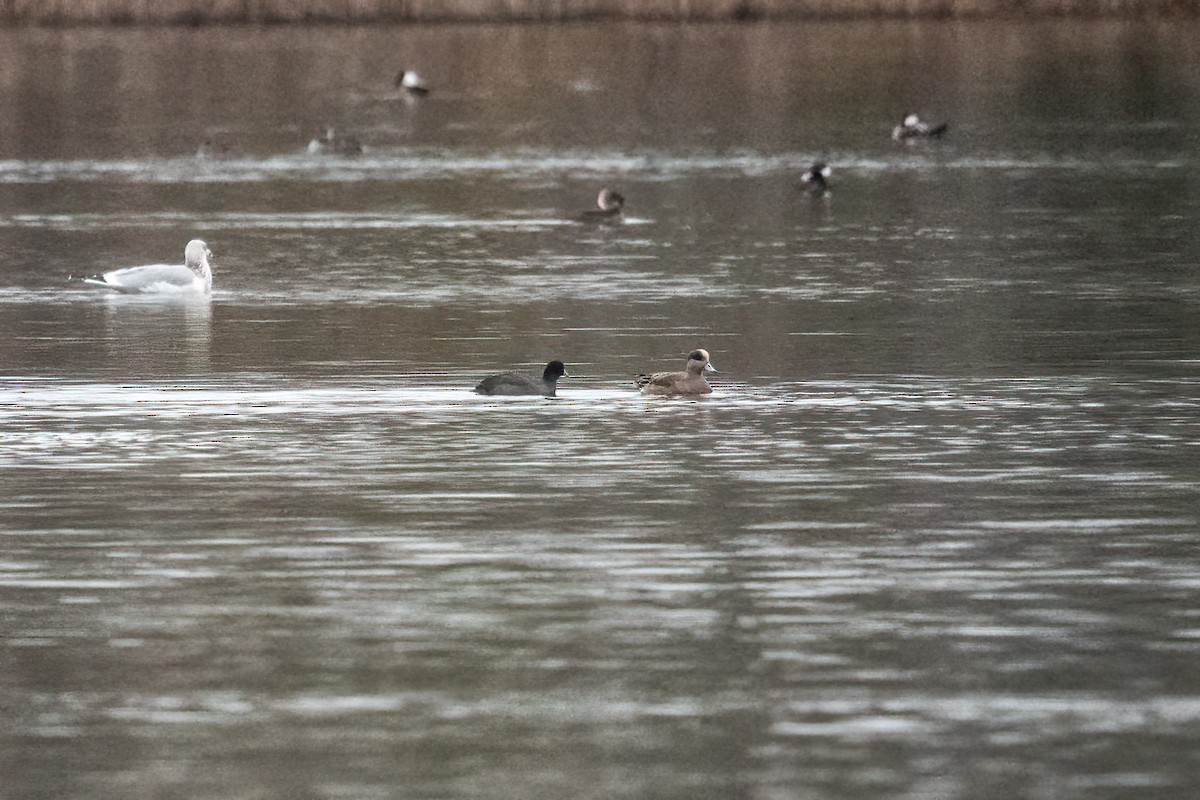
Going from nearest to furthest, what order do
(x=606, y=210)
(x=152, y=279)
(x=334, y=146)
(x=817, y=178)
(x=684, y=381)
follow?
(x=684, y=381) → (x=152, y=279) → (x=606, y=210) → (x=817, y=178) → (x=334, y=146)

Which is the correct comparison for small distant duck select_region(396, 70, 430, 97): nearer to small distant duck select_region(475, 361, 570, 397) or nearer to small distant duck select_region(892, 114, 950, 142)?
small distant duck select_region(892, 114, 950, 142)

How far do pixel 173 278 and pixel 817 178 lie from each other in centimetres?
1657

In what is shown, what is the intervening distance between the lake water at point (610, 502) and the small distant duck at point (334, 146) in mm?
12131

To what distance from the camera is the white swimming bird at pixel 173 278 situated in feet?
97.5

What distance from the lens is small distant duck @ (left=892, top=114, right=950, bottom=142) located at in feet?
185

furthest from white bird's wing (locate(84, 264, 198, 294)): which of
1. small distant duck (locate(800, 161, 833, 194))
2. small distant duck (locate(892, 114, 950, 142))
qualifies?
small distant duck (locate(892, 114, 950, 142))

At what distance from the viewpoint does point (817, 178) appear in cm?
4434

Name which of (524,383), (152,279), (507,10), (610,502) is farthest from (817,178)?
(507,10)

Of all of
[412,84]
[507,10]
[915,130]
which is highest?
[507,10]

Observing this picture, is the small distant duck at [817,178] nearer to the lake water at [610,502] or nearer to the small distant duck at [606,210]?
the lake water at [610,502]

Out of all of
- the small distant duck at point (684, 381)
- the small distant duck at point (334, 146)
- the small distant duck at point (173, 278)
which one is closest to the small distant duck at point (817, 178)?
the small distant duck at point (334, 146)

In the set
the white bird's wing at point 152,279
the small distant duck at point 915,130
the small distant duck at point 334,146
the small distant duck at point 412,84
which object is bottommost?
the white bird's wing at point 152,279

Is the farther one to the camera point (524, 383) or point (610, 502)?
point (524, 383)

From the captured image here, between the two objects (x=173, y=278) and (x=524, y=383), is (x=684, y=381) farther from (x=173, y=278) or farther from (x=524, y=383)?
(x=173, y=278)
